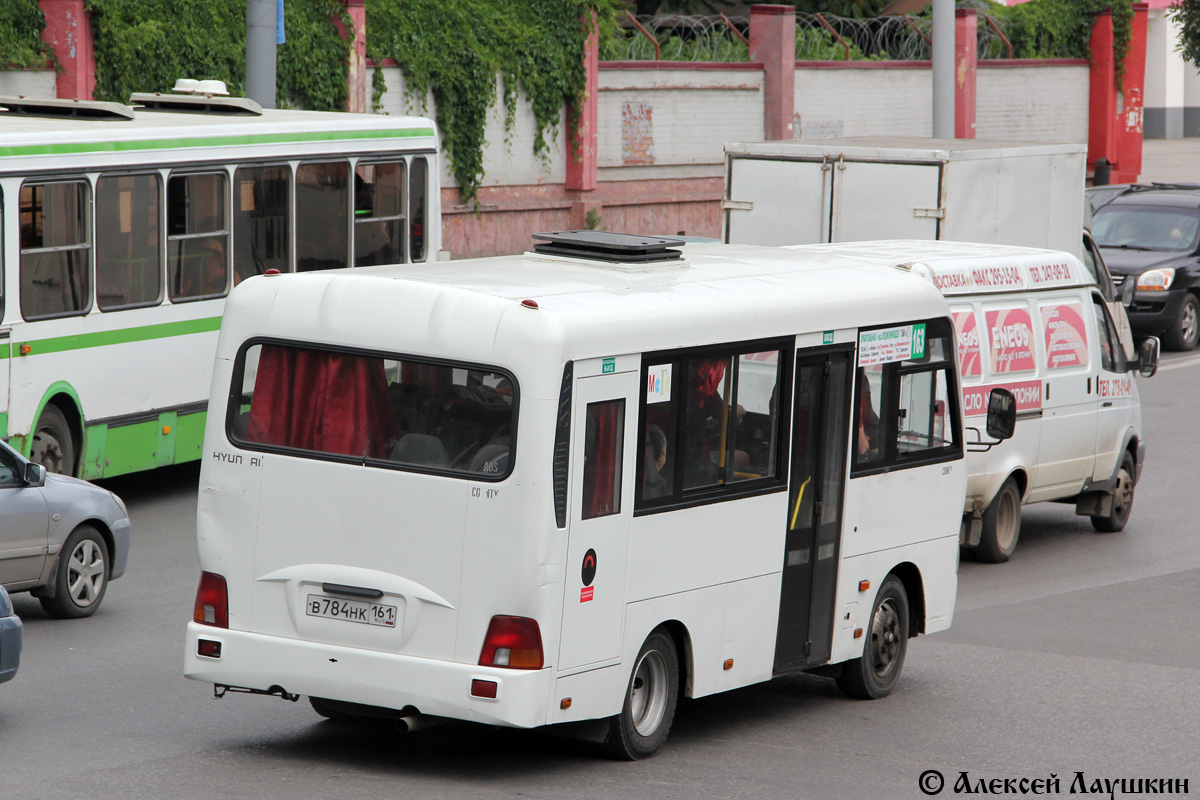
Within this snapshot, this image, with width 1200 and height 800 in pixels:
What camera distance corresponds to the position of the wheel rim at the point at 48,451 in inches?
511

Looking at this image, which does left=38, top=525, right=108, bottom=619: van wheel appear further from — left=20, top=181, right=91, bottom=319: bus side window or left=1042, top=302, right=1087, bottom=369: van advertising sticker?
left=1042, top=302, right=1087, bottom=369: van advertising sticker

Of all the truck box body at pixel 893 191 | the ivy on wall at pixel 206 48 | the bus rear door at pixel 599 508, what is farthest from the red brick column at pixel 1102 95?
the bus rear door at pixel 599 508

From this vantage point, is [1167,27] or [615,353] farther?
[1167,27]

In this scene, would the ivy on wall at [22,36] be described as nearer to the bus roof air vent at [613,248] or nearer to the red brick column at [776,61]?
the bus roof air vent at [613,248]

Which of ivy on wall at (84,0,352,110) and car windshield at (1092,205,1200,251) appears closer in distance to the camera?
ivy on wall at (84,0,352,110)

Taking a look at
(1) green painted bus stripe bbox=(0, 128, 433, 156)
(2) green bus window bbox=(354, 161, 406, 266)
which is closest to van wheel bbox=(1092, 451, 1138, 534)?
(2) green bus window bbox=(354, 161, 406, 266)

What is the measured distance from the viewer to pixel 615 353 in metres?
7.54

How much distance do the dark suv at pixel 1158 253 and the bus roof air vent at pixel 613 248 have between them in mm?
15686

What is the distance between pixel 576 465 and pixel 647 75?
990 inches

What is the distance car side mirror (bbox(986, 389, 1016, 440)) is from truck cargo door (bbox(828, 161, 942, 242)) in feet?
21.1

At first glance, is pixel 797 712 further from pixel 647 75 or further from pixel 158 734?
pixel 647 75

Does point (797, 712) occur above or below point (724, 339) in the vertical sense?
below

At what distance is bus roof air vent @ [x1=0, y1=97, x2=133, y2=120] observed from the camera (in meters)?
13.9

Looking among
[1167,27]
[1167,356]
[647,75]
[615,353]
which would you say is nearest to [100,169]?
[615,353]
